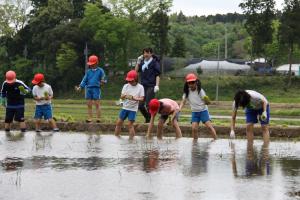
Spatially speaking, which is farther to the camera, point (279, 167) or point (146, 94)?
point (146, 94)

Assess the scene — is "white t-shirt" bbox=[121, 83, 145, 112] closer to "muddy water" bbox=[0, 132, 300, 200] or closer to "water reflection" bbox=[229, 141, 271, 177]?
"muddy water" bbox=[0, 132, 300, 200]

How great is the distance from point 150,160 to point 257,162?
5.09 ft

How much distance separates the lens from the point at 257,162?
9273 millimetres

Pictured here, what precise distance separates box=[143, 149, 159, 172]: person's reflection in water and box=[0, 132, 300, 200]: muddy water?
0.01m

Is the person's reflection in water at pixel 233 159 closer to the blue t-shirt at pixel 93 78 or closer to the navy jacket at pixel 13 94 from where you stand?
the blue t-shirt at pixel 93 78

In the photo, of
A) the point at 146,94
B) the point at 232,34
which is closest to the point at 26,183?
the point at 146,94

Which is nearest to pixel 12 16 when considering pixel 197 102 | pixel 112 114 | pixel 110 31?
pixel 110 31

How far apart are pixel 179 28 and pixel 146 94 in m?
133

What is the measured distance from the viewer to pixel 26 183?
738 cm

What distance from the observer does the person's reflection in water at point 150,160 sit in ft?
28.1

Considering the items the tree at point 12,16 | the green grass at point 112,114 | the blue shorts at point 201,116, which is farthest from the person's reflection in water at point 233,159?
the tree at point 12,16

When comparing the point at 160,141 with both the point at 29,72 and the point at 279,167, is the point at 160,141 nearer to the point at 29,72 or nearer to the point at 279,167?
the point at 279,167

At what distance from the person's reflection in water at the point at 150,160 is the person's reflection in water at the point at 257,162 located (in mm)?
1272

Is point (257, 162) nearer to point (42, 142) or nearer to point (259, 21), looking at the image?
point (42, 142)
